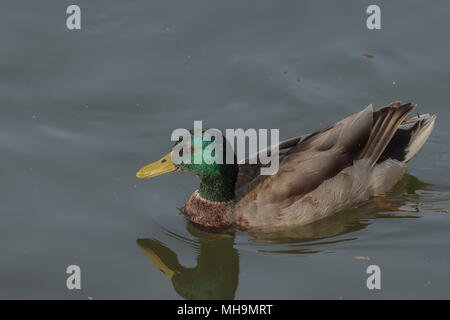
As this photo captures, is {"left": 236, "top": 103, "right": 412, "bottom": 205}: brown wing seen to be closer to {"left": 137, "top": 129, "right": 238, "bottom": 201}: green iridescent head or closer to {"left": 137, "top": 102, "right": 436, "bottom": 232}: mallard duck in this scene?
{"left": 137, "top": 102, "right": 436, "bottom": 232}: mallard duck

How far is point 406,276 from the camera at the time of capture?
7.72 m

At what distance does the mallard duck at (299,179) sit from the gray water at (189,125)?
19 cm

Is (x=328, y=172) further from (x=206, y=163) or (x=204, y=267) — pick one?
(x=204, y=267)

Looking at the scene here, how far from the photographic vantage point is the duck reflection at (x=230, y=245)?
25.5 ft

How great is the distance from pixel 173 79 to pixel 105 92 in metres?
0.87

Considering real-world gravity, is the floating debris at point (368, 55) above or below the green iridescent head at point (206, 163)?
above

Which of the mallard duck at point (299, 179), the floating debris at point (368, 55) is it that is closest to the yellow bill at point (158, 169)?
the mallard duck at point (299, 179)

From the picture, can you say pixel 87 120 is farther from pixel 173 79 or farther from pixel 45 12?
pixel 45 12

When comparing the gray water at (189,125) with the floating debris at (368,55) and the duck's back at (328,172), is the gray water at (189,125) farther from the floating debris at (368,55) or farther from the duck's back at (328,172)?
the duck's back at (328,172)

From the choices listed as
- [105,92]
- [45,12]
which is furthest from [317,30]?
[45,12]

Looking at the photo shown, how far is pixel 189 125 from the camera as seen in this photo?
9.86m

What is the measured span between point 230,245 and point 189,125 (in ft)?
6.60

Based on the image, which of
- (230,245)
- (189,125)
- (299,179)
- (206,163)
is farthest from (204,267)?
(189,125)
